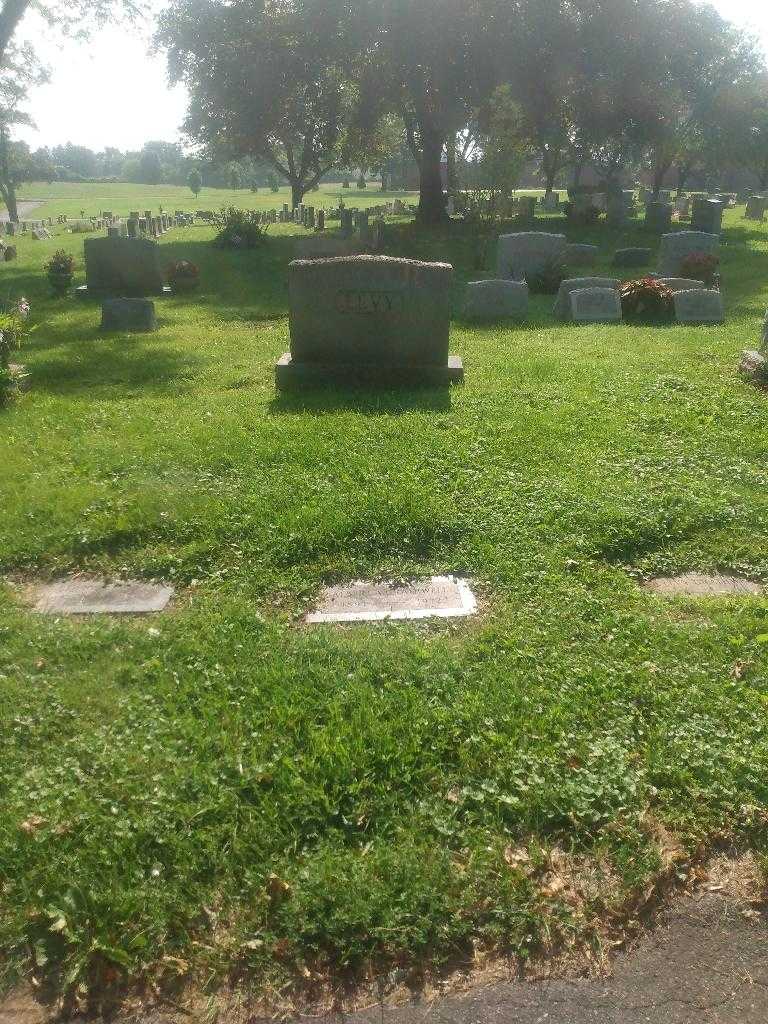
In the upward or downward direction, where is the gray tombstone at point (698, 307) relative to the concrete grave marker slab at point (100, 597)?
upward

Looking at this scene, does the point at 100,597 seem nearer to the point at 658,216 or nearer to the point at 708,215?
the point at 708,215

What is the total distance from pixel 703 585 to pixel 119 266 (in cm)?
1554

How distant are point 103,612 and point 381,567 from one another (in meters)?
1.61

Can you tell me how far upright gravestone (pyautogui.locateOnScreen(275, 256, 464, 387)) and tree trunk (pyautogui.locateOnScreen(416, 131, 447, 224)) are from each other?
21910 millimetres

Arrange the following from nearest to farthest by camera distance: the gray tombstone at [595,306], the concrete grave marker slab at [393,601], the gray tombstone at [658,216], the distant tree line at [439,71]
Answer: the concrete grave marker slab at [393,601], the gray tombstone at [595,306], the distant tree line at [439,71], the gray tombstone at [658,216]

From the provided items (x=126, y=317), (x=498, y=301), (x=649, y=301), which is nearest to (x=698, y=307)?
(x=649, y=301)

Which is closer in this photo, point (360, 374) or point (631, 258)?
point (360, 374)

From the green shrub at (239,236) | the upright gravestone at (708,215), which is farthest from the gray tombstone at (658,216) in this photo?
the green shrub at (239,236)

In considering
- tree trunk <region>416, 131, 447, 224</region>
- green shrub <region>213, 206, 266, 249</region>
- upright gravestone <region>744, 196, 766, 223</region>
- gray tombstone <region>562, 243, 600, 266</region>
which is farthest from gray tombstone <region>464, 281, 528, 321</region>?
upright gravestone <region>744, 196, 766, 223</region>

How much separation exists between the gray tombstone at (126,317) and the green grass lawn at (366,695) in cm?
667

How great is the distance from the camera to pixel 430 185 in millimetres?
29750

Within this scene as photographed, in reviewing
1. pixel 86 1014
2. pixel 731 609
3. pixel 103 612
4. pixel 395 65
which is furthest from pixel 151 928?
pixel 395 65

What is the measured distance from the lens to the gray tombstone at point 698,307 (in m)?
13.1

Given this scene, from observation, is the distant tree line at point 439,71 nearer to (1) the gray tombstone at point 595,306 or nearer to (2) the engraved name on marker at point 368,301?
(1) the gray tombstone at point 595,306
